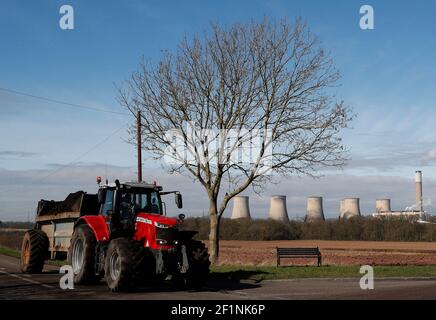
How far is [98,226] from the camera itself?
16016mm

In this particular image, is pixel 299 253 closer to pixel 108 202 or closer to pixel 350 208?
pixel 108 202

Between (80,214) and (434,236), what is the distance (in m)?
70.3

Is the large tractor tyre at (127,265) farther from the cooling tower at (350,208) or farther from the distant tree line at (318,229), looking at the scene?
the cooling tower at (350,208)

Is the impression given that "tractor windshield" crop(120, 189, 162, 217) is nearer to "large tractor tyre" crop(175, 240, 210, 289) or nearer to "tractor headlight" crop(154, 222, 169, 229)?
"tractor headlight" crop(154, 222, 169, 229)

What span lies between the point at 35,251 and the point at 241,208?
241ft

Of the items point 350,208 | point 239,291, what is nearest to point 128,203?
point 239,291

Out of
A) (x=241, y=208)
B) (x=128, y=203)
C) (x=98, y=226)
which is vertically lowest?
(x=241, y=208)

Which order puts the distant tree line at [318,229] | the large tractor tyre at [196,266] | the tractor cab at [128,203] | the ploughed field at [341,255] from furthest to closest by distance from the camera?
the distant tree line at [318,229], the ploughed field at [341,255], the tractor cab at [128,203], the large tractor tyre at [196,266]

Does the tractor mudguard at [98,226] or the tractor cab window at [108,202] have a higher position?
the tractor cab window at [108,202]

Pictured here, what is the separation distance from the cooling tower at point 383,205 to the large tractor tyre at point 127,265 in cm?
8944

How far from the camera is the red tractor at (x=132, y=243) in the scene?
541 inches

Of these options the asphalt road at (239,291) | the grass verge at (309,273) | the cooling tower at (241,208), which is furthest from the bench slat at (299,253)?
the cooling tower at (241,208)
